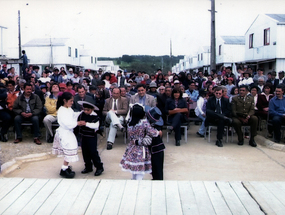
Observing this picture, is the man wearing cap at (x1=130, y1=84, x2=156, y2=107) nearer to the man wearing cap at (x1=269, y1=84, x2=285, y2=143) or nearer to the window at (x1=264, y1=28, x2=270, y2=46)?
the man wearing cap at (x1=269, y1=84, x2=285, y2=143)

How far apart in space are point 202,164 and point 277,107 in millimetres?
2989

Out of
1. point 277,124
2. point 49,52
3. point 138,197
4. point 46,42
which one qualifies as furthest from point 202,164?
point 46,42

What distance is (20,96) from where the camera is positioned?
8.12 m

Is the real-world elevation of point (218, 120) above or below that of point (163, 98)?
below

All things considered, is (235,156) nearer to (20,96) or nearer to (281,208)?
(281,208)

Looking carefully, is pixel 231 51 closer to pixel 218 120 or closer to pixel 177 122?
pixel 218 120

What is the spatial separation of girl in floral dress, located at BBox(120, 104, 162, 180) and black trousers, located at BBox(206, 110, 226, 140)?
12.1 feet

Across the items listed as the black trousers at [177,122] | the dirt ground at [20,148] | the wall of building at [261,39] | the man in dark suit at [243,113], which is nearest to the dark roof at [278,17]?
the wall of building at [261,39]

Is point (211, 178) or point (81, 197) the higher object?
point (81, 197)

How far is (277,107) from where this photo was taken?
8.26 metres

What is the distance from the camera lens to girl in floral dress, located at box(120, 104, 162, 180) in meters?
4.70

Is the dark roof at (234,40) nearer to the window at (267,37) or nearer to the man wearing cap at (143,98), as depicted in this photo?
the window at (267,37)

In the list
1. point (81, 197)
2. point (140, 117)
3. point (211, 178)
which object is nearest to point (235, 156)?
point (211, 178)

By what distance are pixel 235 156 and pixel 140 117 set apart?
323 centimetres
